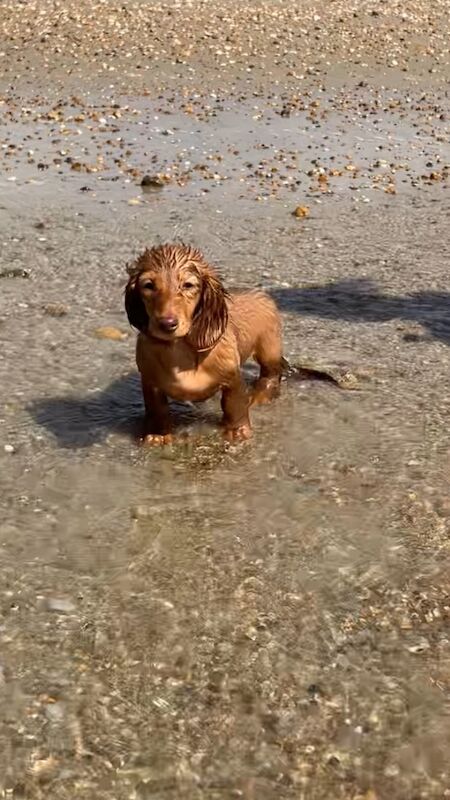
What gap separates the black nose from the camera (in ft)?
19.6

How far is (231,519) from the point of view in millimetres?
6258

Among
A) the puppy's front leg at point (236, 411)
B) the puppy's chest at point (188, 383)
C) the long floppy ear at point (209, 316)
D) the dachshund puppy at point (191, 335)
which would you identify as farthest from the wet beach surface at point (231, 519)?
the long floppy ear at point (209, 316)

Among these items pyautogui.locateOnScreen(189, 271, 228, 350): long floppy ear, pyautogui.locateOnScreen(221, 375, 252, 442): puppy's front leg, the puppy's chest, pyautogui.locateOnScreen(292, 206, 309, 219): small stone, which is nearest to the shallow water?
pyautogui.locateOnScreen(221, 375, 252, 442): puppy's front leg

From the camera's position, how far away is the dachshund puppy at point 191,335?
6.14 metres

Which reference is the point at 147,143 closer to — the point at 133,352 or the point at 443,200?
the point at 443,200

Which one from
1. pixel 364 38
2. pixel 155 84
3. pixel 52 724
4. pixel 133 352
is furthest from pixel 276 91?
pixel 52 724

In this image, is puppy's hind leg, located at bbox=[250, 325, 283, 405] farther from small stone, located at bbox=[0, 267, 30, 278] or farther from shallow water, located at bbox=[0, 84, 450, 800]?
small stone, located at bbox=[0, 267, 30, 278]

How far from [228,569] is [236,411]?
1.57m

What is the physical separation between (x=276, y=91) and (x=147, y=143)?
6.33m

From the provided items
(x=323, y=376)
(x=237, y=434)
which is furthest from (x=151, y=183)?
(x=237, y=434)

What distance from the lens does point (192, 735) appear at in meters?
4.51

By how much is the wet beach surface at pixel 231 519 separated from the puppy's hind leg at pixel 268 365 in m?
0.17

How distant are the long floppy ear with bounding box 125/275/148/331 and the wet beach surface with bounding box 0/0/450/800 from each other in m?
1.03

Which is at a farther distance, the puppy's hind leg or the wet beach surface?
the puppy's hind leg
